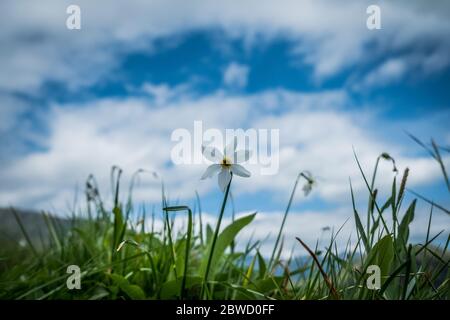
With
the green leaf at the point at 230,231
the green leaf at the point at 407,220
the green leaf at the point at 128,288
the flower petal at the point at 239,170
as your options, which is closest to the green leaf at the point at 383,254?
the green leaf at the point at 407,220

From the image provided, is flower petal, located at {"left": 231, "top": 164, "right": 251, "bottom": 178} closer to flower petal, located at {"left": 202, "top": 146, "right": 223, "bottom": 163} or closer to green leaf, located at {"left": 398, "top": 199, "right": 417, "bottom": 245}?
flower petal, located at {"left": 202, "top": 146, "right": 223, "bottom": 163}

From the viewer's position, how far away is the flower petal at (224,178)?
108 centimetres

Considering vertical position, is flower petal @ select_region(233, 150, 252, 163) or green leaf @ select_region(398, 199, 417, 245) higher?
flower petal @ select_region(233, 150, 252, 163)

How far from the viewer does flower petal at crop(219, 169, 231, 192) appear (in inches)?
42.5

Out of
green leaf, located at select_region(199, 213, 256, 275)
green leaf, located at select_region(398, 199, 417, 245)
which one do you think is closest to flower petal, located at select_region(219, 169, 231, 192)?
green leaf, located at select_region(398, 199, 417, 245)

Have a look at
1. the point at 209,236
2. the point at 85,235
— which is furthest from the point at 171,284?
the point at 85,235

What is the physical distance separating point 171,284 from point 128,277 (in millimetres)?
306

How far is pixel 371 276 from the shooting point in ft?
3.80

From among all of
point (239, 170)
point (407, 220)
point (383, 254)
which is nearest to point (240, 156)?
point (239, 170)

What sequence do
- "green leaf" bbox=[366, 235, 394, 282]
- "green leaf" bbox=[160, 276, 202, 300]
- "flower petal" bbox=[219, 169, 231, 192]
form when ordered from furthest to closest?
"green leaf" bbox=[160, 276, 202, 300] < "green leaf" bbox=[366, 235, 394, 282] < "flower petal" bbox=[219, 169, 231, 192]

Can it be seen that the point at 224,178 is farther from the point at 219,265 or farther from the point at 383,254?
the point at 219,265

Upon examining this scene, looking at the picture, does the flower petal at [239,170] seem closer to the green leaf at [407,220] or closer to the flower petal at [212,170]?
the flower petal at [212,170]

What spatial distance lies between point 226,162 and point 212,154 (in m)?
0.04
